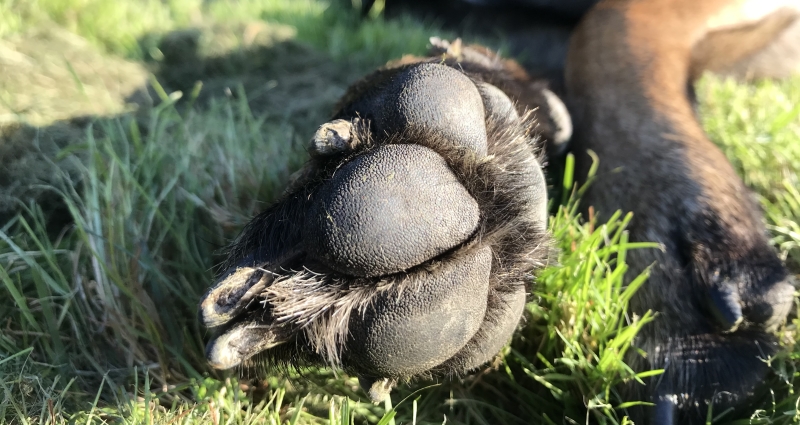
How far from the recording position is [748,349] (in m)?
1.13

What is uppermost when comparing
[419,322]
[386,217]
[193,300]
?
[386,217]

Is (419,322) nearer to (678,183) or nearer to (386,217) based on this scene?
(386,217)

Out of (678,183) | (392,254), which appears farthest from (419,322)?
(678,183)

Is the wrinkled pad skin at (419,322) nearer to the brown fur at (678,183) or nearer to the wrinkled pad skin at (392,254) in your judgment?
the wrinkled pad skin at (392,254)

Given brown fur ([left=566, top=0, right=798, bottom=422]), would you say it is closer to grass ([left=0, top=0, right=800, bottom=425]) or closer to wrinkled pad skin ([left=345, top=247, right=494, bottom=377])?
grass ([left=0, top=0, right=800, bottom=425])

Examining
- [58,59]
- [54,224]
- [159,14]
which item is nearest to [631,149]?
[54,224]

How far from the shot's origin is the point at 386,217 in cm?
85

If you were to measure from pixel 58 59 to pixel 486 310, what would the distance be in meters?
1.94

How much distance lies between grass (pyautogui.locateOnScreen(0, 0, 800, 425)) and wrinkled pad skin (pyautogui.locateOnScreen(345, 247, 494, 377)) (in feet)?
0.63

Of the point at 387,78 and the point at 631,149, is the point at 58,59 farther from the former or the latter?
the point at 631,149

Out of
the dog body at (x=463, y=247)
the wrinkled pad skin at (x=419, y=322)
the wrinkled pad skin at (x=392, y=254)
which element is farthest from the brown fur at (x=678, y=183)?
the wrinkled pad skin at (x=419, y=322)

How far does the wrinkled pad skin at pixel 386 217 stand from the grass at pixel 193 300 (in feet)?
1.13

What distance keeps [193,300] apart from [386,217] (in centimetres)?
67

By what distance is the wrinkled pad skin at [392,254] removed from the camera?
0.86m
